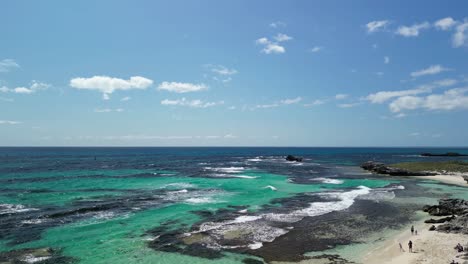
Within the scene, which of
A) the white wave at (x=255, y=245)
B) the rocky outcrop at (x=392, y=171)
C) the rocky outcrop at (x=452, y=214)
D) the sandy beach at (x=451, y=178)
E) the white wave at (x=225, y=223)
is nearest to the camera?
the white wave at (x=255, y=245)

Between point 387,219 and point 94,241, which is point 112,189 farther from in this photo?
point 387,219

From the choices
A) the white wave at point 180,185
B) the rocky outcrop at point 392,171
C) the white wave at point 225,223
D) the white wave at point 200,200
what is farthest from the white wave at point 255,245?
the rocky outcrop at point 392,171

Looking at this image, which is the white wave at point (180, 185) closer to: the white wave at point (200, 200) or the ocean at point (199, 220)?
the ocean at point (199, 220)

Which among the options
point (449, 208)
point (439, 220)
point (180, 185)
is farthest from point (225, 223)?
point (180, 185)

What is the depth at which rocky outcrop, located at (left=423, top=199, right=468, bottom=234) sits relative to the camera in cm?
2938

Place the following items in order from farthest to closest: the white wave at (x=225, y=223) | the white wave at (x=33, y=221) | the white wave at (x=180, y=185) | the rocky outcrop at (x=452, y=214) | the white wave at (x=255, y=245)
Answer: the white wave at (x=180, y=185)
the white wave at (x=33, y=221)
the white wave at (x=225, y=223)
the rocky outcrop at (x=452, y=214)
the white wave at (x=255, y=245)

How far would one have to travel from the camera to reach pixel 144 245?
→ 26.6 metres

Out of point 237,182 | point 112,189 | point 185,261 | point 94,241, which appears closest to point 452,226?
point 185,261

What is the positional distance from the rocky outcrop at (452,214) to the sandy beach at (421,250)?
1206 mm

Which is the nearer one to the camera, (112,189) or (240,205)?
(240,205)

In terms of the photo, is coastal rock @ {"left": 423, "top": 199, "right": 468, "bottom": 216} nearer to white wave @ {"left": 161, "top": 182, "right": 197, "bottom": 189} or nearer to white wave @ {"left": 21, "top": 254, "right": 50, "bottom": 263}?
white wave @ {"left": 161, "top": 182, "right": 197, "bottom": 189}

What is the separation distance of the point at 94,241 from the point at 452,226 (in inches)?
1152

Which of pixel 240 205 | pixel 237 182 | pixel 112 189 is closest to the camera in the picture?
pixel 240 205

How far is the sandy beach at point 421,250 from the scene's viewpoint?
22984 millimetres
